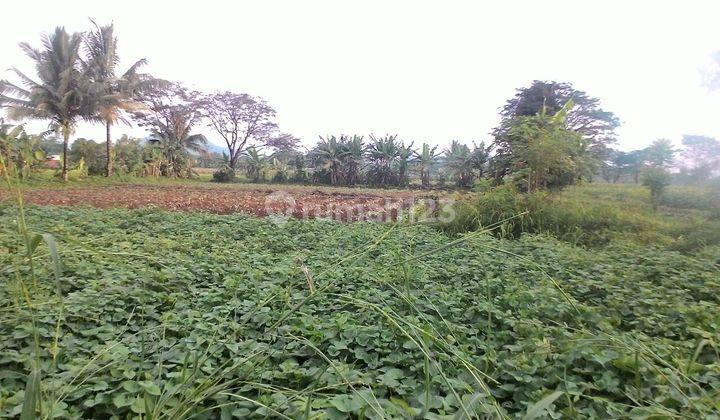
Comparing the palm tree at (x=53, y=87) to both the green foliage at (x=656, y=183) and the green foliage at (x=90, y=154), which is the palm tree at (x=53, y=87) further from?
the green foliage at (x=656, y=183)

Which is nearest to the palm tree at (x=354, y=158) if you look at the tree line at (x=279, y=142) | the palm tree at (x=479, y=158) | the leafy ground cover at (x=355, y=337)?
the tree line at (x=279, y=142)

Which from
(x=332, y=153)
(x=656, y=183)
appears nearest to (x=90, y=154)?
(x=332, y=153)

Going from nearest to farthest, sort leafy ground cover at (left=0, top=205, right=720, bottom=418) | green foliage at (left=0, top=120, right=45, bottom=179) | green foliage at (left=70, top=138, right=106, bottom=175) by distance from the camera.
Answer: leafy ground cover at (left=0, top=205, right=720, bottom=418) < green foliage at (left=0, top=120, right=45, bottom=179) < green foliage at (left=70, top=138, right=106, bottom=175)

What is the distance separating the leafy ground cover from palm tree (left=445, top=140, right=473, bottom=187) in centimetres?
1552

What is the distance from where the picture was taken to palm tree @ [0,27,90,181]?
13.4 metres

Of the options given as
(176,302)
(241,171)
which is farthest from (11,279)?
(241,171)

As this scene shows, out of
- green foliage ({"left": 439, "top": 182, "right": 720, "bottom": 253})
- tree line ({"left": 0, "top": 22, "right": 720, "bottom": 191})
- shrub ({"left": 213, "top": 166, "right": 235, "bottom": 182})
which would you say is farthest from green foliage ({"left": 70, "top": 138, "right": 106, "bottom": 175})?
green foliage ({"left": 439, "top": 182, "right": 720, "bottom": 253})

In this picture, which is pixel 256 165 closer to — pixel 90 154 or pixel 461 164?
pixel 90 154

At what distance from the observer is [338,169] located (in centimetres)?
2167

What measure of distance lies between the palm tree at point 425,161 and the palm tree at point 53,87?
14.6 metres

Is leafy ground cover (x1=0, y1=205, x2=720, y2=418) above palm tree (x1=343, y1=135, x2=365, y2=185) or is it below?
below

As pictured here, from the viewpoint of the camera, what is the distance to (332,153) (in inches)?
819

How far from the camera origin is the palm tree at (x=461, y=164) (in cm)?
1838

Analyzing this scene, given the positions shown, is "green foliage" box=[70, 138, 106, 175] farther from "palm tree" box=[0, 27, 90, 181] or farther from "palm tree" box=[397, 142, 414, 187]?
"palm tree" box=[397, 142, 414, 187]
